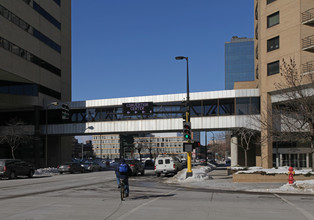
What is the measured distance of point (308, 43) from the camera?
109 ft

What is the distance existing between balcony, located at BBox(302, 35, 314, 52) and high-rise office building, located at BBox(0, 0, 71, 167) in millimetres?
30126

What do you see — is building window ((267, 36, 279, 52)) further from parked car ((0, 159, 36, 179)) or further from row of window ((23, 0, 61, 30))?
row of window ((23, 0, 61, 30))

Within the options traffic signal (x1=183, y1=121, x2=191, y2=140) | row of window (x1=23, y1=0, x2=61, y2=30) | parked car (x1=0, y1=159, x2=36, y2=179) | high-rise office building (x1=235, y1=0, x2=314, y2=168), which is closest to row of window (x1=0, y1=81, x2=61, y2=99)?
row of window (x1=23, y1=0, x2=61, y2=30)

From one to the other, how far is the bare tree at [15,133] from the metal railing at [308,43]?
35.3 meters

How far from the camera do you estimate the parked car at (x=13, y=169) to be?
96.2 feet

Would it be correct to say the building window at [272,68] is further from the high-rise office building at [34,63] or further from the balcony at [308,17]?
the high-rise office building at [34,63]

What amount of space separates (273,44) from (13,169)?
2735 cm

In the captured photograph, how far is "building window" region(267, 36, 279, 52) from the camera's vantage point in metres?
37.4

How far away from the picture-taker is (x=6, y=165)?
97.0ft

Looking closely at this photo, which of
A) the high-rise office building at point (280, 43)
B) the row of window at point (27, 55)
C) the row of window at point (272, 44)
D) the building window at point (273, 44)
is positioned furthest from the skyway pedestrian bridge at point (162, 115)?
the row of window at point (27, 55)

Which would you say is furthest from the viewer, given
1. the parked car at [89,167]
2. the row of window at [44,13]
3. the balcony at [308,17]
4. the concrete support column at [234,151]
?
the row of window at [44,13]

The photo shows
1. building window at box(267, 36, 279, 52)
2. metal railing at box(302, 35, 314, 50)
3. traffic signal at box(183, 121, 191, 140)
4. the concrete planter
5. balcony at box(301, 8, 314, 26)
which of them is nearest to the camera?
the concrete planter

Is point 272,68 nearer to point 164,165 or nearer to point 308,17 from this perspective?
point 308,17

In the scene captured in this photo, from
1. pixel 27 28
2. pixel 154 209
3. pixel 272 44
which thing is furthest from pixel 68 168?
pixel 154 209
